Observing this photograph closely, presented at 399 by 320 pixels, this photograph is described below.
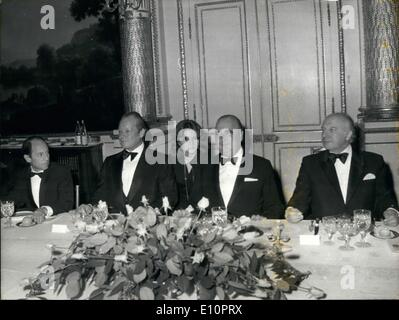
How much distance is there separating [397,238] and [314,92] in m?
3.26

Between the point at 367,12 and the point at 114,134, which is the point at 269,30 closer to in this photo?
the point at 367,12

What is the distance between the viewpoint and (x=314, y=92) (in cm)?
519

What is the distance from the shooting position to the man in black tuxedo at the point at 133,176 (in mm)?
3432

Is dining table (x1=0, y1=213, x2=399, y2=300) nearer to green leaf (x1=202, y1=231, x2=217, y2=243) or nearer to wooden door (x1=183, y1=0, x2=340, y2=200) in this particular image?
green leaf (x1=202, y1=231, x2=217, y2=243)

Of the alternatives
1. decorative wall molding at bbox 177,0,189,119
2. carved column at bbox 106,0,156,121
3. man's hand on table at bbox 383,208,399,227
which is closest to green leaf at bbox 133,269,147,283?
man's hand on table at bbox 383,208,399,227

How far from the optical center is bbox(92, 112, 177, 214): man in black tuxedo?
3.43 meters

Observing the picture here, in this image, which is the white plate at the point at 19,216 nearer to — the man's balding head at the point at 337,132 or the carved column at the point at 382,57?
the man's balding head at the point at 337,132

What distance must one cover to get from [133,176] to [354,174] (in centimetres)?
161

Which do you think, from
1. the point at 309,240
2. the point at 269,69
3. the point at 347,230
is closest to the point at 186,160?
the point at 309,240

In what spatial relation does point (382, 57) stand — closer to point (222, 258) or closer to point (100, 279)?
point (222, 258)

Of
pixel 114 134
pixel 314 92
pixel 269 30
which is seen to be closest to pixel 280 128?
pixel 314 92

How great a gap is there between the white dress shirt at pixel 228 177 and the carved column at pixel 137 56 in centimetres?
226

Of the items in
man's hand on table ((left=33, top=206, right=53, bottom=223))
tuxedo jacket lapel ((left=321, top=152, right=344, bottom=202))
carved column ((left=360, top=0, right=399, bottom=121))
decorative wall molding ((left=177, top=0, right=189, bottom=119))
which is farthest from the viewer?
decorative wall molding ((left=177, top=0, right=189, bottom=119))

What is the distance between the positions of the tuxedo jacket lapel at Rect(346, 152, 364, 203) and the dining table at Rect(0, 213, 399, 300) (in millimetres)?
605
